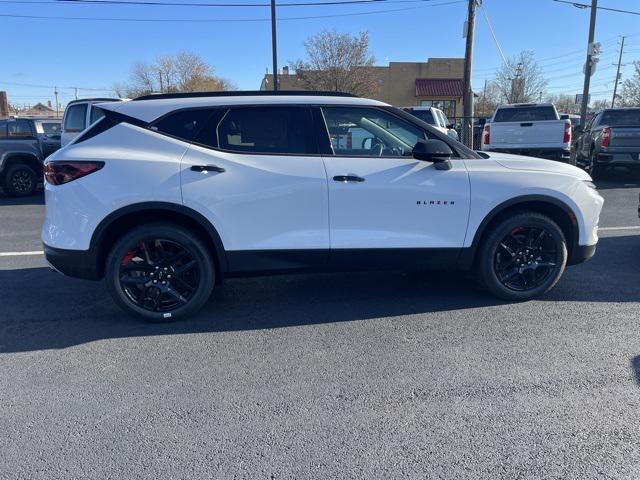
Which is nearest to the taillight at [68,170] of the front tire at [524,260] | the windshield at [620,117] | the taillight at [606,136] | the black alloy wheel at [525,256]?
the front tire at [524,260]

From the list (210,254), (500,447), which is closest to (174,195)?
(210,254)

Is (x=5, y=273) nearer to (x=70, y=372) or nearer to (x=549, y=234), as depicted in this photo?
(x=70, y=372)

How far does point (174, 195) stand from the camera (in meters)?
3.87

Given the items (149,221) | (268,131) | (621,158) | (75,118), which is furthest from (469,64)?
(149,221)

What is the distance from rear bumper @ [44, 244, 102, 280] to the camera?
3.92m

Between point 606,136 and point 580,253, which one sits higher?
point 606,136

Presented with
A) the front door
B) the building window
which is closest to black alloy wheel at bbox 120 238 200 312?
the front door

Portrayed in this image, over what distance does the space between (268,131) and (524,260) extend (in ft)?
8.40

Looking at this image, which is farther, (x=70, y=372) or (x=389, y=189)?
(x=389, y=189)

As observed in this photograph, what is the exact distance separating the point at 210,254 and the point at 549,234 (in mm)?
2992

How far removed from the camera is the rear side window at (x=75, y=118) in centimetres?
1114

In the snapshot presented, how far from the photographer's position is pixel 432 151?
396cm

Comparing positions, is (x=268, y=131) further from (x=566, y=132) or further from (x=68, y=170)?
(x=566, y=132)

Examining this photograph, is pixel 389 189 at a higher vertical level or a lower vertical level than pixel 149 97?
lower
